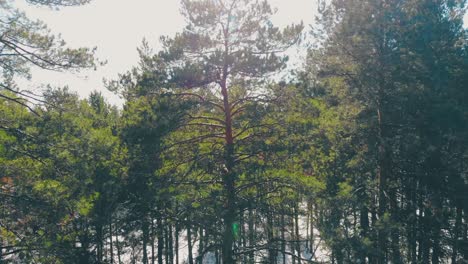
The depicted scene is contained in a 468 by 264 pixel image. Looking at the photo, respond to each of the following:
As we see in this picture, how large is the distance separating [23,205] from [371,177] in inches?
440

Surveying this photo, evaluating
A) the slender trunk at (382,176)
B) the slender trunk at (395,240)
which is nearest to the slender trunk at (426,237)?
the slender trunk at (395,240)

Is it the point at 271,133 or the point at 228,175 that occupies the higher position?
the point at 271,133

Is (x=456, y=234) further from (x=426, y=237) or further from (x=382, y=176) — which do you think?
(x=382, y=176)

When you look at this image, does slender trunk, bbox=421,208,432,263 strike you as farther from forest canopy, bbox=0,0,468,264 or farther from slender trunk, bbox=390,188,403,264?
slender trunk, bbox=390,188,403,264

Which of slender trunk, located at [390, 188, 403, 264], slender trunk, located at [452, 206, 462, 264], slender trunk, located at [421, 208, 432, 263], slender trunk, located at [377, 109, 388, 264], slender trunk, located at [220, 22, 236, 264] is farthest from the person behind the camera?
slender trunk, located at [421, 208, 432, 263]

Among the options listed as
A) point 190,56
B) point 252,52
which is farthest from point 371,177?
point 190,56

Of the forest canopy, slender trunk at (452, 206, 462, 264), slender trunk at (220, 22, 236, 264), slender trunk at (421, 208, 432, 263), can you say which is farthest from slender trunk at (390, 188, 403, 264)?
slender trunk at (220, 22, 236, 264)

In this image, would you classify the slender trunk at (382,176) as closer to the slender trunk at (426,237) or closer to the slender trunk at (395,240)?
the slender trunk at (395,240)

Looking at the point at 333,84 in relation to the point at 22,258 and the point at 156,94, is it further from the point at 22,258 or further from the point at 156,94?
the point at 22,258

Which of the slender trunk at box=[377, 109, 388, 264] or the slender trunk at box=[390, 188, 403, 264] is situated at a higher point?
the slender trunk at box=[377, 109, 388, 264]

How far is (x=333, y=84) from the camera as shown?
1276cm

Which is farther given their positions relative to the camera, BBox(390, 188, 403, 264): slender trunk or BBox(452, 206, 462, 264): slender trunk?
BBox(452, 206, 462, 264): slender trunk

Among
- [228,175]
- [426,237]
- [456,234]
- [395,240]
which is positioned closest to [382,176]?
[395,240]

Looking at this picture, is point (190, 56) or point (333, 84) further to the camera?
point (333, 84)
